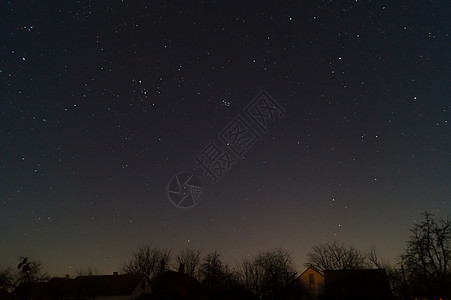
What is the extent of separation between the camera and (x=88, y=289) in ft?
204

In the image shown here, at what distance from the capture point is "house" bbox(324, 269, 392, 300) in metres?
62.8

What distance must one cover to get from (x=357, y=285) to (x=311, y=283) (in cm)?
1187

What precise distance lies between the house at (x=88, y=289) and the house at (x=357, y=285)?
34.8 metres

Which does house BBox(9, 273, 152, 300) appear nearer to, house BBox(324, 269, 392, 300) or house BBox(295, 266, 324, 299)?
house BBox(295, 266, 324, 299)

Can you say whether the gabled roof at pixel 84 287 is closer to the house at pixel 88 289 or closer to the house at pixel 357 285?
the house at pixel 88 289

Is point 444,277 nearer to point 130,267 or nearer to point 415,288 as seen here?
point 415,288

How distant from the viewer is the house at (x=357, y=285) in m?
62.8

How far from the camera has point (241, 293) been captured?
32.4 metres

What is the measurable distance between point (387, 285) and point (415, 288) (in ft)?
29.3

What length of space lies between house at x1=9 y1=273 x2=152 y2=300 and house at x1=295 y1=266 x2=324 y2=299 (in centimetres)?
3105

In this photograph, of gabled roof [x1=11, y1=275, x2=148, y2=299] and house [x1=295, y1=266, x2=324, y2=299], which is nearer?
gabled roof [x1=11, y1=275, x2=148, y2=299]

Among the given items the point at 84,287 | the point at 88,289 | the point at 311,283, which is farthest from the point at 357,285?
the point at 84,287

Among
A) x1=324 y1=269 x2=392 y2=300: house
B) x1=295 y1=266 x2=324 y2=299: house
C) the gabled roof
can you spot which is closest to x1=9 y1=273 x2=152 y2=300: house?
the gabled roof

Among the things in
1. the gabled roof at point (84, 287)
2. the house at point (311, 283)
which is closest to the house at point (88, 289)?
the gabled roof at point (84, 287)
